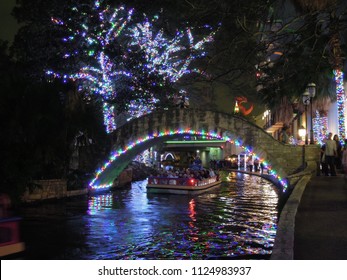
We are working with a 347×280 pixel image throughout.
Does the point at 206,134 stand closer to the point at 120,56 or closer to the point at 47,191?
the point at 120,56

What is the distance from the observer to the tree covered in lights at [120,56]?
21594mm

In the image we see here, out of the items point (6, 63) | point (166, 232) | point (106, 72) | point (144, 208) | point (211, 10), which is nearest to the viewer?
point (211, 10)

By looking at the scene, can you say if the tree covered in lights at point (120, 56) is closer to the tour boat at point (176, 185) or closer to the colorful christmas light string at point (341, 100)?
the tour boat at point (176, 185)

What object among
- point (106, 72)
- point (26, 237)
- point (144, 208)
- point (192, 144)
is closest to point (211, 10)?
point (26, 237)

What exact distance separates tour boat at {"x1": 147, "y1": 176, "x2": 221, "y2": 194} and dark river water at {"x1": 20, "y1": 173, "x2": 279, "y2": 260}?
98.3 inches

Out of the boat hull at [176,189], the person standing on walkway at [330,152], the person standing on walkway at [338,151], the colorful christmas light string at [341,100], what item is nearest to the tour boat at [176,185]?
the boat hull at [176,189]

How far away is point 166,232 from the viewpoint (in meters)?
12.7

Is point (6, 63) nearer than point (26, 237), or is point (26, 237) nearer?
point (26, 237)

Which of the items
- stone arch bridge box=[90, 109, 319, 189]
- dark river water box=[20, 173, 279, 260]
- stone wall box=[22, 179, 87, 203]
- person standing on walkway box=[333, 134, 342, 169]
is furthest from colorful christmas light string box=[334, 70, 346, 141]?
stone wall box=[22, 179, 87, 203]

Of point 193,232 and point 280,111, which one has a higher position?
point 280,111

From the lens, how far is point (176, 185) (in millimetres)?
24672

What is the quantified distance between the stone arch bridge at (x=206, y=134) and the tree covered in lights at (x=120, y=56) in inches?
66.8
